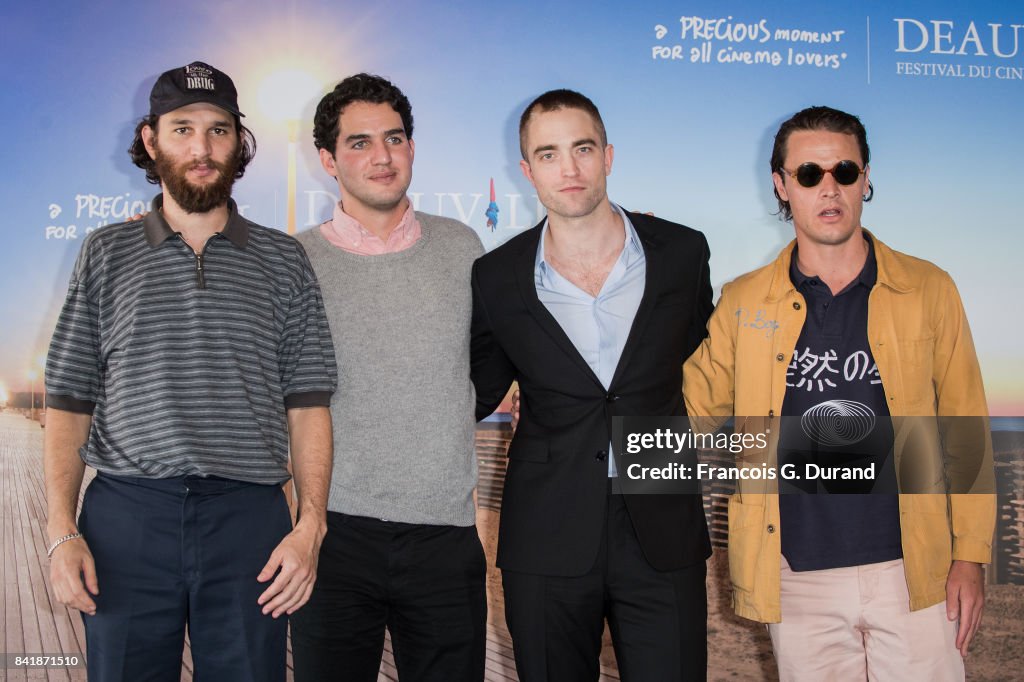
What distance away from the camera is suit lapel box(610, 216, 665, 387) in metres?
2.26

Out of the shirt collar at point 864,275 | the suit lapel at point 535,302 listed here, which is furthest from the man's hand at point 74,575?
the shirt collar at point 864,275

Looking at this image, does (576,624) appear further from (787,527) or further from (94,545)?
(94,545)

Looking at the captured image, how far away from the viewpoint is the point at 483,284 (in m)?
2.49

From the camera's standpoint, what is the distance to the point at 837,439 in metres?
2.34

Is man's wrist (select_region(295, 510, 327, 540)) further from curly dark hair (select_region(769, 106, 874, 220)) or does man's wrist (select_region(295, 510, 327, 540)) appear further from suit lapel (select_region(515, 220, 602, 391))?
curly dark hair (select_region(769, 106, 874, 220))

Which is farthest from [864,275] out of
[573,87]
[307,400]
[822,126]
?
[573,87]

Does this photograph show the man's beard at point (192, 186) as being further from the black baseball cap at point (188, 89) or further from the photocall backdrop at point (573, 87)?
the photocall backdrop at point (573, 87)

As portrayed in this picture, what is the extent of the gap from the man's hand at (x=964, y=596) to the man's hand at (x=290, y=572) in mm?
1567

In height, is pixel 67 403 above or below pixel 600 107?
below

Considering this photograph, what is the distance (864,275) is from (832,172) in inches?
11.4

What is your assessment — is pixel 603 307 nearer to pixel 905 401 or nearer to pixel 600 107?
pixel 905 401

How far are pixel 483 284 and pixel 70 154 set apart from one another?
2253mm

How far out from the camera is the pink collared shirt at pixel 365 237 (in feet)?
8.30

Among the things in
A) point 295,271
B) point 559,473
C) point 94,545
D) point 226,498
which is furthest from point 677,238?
point 94,545
